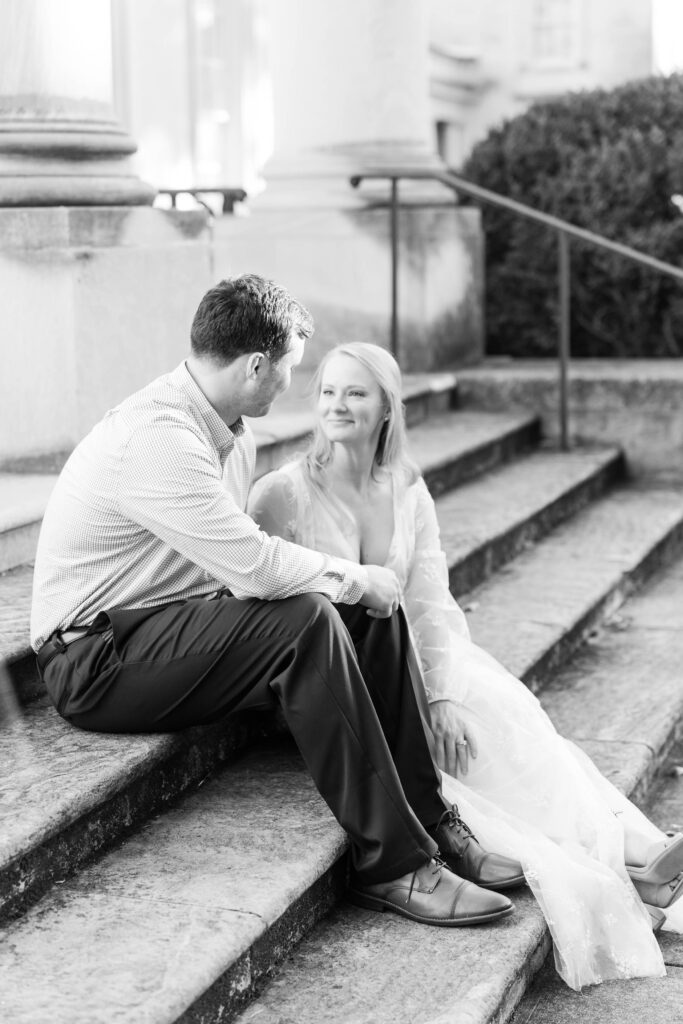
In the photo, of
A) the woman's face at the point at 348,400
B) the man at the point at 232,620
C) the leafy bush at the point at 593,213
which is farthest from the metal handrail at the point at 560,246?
the man at the point at 232,620

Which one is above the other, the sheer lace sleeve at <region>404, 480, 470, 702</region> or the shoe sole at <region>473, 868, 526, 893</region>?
the sheer lace sleeve at <region>404, 480, 470, 702</region>

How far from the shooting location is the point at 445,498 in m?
6.34

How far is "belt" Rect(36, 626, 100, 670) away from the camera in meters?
3.37

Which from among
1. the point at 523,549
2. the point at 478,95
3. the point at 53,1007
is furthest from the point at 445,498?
the point at 478,95

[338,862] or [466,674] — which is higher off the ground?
[466,674]

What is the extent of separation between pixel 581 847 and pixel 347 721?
2.37 feet

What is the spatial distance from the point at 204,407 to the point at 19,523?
1077 millimetres

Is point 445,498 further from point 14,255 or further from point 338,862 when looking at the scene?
point 338,862

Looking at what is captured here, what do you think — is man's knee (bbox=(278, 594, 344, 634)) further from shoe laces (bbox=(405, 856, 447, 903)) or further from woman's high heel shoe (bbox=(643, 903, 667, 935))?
woman's high heel shoe (bbox=(643, 903, 667, 935))

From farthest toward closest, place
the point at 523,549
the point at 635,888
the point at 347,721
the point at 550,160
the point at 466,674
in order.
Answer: the point at 550,160 < the point at 523,549 < the point at 466,674 < the point at 635,888 < the point at 347,721

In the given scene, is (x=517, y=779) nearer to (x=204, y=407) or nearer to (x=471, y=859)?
(x=471, y=859)

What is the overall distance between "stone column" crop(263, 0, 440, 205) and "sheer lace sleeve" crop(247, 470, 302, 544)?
13.3 feet

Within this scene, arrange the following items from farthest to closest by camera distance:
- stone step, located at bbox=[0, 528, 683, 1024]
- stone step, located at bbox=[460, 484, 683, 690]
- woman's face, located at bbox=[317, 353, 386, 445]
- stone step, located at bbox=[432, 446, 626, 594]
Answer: stone step, located at bbox=[432, 446, 626, 594] → stone step, located at bbox=[460, 484, 683, 690] → woman's face, located at bbox=[317, 353, 386, 445] → stone step, located at bbox=[0, 528, 683, 1024]

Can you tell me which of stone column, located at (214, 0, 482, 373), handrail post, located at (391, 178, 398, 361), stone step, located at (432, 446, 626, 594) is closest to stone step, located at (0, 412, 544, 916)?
stone step, located at (432, 446, 626, 594)
